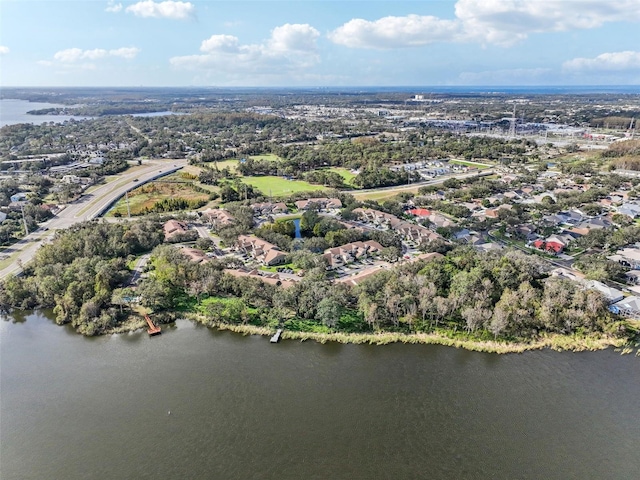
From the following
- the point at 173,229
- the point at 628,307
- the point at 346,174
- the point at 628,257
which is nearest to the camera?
the point at 628,307

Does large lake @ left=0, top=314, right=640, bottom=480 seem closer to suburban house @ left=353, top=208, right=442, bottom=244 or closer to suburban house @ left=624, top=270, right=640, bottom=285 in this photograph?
suburban house @ left=624, top=270, right=640, bottom=285

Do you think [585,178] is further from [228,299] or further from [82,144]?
[82,144]

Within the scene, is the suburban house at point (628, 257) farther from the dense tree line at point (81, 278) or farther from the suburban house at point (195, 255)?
the dense tree line at point (81, 278)

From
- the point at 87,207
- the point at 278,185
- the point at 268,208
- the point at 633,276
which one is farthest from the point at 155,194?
the point at 633,276

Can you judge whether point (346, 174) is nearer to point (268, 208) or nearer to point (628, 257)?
point (268, 208)

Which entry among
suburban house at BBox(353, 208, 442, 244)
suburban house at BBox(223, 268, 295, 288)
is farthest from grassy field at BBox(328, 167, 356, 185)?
suburban house at BBox(223, 268, 295, 288)

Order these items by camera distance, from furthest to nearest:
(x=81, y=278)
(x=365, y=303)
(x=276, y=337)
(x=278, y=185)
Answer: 1. (x=278, y=185)
2. (x=81, y=278)
3. (x=365, y=303)
4. (x=276, y=337)

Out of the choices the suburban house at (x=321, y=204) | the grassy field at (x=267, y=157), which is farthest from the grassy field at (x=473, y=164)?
the suburban house at (x=321, y=204)

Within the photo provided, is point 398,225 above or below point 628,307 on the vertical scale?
above
